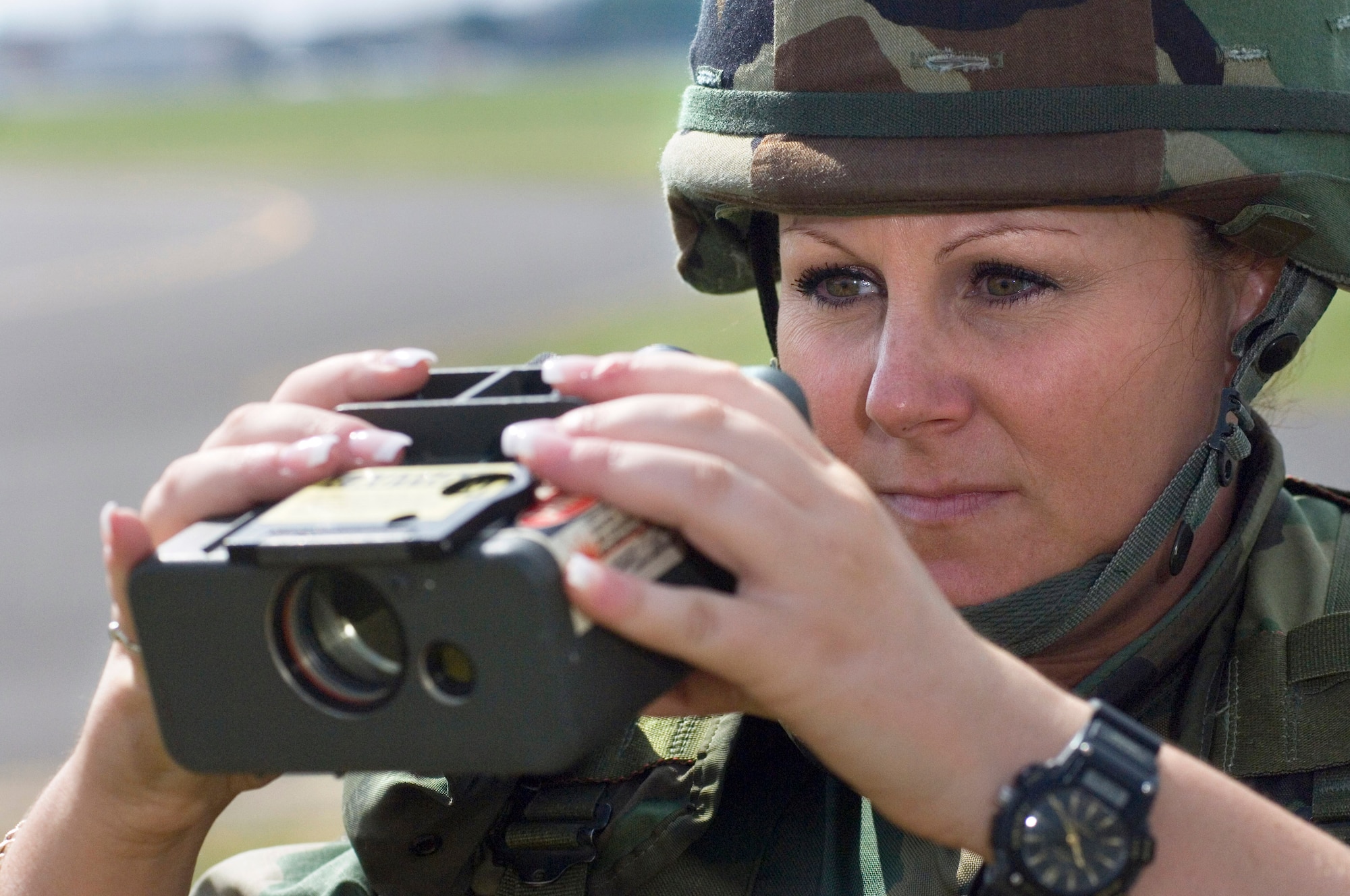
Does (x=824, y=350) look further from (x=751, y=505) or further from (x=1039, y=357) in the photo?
(x=751, y=505)

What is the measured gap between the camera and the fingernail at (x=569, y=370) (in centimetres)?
153

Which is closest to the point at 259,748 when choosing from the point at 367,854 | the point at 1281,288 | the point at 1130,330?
the point at 367,854

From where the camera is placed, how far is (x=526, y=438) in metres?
1.42

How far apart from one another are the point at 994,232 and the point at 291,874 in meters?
1.37

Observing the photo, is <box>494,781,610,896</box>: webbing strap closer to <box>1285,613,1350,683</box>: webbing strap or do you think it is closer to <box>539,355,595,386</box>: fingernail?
<box>539,355,595,386</box>: fingernail

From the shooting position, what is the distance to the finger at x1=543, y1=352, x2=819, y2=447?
1.48 meters

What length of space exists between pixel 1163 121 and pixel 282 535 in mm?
1539

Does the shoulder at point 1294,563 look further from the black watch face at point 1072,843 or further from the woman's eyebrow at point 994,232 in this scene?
the black watch face at point 1072,843

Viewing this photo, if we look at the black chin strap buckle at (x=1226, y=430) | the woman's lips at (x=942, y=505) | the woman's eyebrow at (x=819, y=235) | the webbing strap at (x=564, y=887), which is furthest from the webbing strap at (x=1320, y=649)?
the webbing strap at (x=564, y=887)

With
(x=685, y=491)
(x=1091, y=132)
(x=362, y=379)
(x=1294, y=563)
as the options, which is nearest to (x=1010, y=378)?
(x=1091, y=132)

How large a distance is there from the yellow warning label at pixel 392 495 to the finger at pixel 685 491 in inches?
2.7

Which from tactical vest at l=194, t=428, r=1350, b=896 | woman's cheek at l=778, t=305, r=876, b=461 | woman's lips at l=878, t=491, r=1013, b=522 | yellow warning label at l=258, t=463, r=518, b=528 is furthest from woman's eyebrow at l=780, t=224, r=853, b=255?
yellow warning label at l=258, t=463, r=518, b=528

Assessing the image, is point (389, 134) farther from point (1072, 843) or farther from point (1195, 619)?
point (1072, 843)

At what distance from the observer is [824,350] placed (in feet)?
8.15
